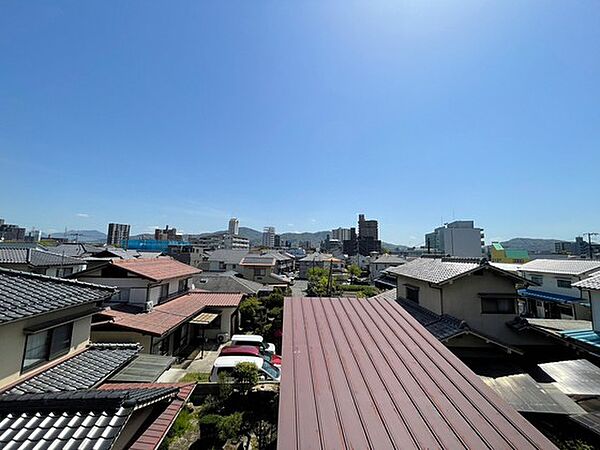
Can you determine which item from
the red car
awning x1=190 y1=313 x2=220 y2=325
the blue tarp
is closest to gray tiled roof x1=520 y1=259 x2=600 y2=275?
the blue tarp

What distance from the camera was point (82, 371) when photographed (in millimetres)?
6465

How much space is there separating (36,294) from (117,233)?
142013mm

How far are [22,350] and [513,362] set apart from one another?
51.0ft

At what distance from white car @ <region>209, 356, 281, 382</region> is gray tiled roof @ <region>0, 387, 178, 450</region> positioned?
7965mm

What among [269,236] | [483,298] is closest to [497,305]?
[483,298]

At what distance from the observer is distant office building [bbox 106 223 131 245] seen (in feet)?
395

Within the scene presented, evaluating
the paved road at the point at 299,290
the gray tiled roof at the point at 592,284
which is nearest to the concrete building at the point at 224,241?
the paved road at the point at 299,290

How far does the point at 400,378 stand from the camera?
3615mm

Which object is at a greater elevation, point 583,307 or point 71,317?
point 71,317

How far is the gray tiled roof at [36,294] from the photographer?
5.30 meters

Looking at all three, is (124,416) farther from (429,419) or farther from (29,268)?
(29,268)

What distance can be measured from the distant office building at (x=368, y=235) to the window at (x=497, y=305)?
92.0m

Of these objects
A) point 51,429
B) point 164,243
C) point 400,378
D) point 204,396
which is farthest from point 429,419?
point 164,243

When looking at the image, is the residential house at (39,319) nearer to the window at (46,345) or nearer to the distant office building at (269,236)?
the window at (46,345)
